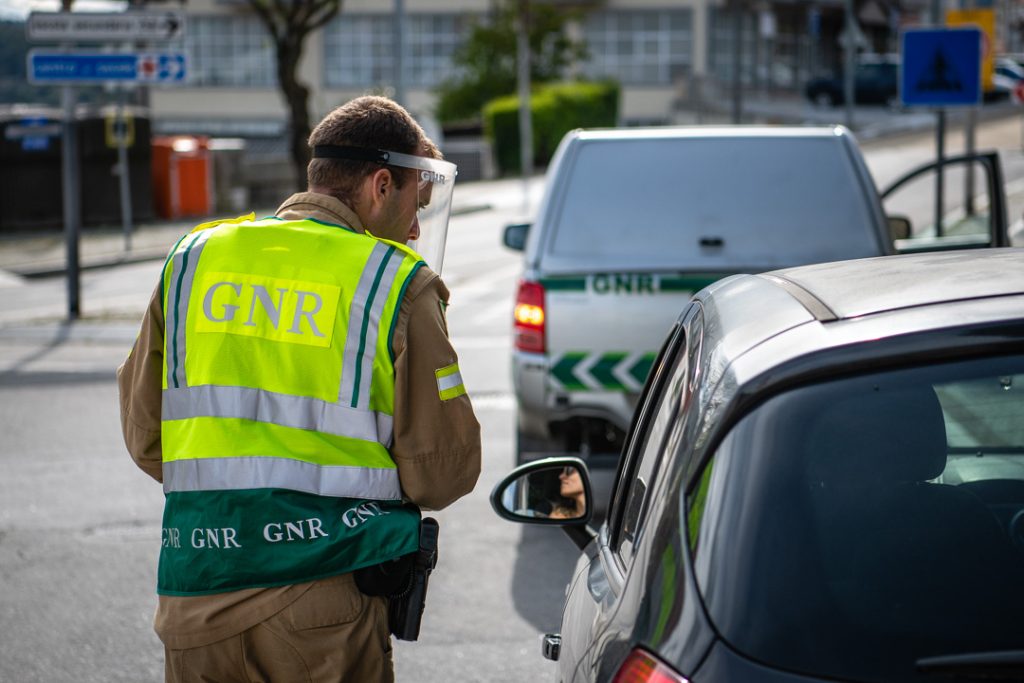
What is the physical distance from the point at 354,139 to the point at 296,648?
40.4 inches

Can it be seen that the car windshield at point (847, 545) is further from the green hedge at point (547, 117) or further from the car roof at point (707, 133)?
the green hedge at point (547, 117)

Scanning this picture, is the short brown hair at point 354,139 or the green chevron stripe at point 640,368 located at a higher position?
the short brown hair at point 354,139

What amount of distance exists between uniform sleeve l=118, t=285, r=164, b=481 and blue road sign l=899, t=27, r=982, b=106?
13.0 m

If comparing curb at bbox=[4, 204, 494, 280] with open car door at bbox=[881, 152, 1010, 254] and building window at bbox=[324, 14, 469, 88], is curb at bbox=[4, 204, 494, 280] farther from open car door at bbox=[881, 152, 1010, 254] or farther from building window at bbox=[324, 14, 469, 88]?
building window at bbox=[324, 14, 469, 88]

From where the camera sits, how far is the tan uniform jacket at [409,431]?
272cm

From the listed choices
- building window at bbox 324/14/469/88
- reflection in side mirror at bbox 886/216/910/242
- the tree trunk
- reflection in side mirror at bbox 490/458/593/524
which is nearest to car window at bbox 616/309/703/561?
reflection in side mirror at bbox 490/458/593/524

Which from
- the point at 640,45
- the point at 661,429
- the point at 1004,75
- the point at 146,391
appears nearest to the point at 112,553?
the point at 146,391

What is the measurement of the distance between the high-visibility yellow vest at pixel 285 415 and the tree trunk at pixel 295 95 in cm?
1646

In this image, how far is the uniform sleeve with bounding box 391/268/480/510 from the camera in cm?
277

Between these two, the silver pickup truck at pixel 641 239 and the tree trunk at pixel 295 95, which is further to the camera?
the tree trunk at pixel 295 95

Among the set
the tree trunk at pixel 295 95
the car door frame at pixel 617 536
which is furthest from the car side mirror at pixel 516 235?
the tree trunk at pixel 295 95

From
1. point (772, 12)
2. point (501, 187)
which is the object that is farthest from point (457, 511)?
point (772, 12)

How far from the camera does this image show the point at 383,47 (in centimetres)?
6194

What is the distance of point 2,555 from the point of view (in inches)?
Answer: 262
